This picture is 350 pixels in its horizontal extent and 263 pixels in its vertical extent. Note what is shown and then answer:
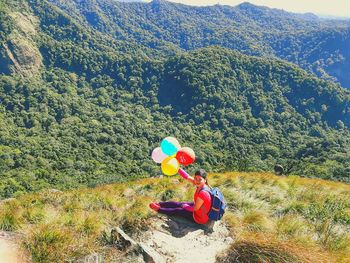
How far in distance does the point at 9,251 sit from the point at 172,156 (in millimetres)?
4099

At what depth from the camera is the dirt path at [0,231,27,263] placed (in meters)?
5.86

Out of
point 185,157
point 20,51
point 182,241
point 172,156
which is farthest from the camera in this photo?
point 20,51

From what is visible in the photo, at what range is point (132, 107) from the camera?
134875 millimetres

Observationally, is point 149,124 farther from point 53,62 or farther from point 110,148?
point 53,62

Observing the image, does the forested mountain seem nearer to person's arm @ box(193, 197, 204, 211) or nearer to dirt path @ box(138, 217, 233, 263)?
dirt path @ box(138, 217, 233, 263)

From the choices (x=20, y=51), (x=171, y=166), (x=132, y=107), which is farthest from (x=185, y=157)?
(x=20, y=51)

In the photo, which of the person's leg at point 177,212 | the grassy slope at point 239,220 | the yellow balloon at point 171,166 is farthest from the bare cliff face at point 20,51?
the person's leg at point 177,212

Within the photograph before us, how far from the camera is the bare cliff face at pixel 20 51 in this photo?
123m

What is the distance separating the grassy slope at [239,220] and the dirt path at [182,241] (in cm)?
28

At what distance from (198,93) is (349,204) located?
128 m

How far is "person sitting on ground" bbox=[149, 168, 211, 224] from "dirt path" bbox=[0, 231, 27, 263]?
9.66 ft

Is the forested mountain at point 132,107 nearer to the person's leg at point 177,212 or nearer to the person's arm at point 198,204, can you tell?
the person's leg at point 177,212

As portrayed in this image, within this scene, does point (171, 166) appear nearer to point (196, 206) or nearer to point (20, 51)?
point (196, 206)

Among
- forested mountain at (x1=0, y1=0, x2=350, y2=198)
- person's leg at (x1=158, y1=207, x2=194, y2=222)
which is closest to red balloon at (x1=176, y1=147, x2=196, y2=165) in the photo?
person's leg at (x1=158, y1=207, x2=194, y2=222)
